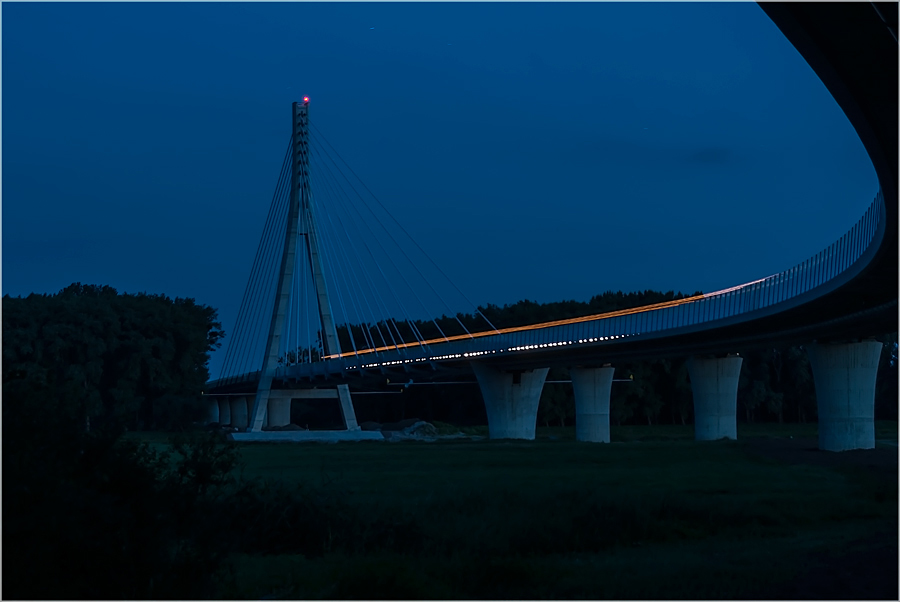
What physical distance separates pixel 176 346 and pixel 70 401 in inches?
3369

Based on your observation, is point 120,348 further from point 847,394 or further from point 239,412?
point 847,394

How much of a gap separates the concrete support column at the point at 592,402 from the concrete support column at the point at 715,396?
7.38 meters

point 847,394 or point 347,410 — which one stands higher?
point 847,394

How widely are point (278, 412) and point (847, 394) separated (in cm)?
5624

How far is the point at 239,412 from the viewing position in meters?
122

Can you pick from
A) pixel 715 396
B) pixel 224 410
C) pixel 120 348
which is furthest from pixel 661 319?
pixel 224 410

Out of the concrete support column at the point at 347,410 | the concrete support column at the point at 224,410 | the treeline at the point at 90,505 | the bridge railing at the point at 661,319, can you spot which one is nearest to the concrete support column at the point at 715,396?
the bridge railing at the point at 661,319

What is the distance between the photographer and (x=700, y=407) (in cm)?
6812

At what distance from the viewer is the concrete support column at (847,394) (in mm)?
52406

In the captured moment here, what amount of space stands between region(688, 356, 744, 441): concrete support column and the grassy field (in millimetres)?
33359

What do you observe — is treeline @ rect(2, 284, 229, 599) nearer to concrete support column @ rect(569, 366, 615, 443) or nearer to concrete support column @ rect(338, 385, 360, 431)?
concrete support column @ rect(338, 385, 360, 431)

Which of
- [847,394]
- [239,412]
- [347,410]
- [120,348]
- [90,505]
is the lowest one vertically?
[90,505]

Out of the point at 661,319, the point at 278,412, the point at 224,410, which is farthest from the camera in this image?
the point at 224,410

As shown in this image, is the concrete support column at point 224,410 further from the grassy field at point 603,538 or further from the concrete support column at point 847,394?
the grassy field at point 603,538
